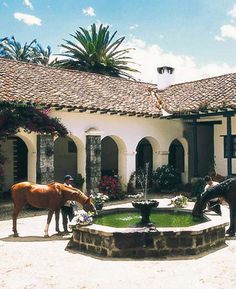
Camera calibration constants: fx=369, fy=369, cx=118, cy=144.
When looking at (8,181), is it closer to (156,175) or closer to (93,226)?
(156,175)

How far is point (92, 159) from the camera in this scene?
15.0m

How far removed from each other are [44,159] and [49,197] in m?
4.47

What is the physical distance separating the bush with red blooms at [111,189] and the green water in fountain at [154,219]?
4.98 metres

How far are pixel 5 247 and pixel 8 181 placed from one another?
30.3 ft

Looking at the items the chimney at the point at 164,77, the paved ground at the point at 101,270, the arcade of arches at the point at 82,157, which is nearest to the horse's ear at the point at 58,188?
the paved ground at the point at 101,270

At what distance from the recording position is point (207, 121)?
17422 millimetres

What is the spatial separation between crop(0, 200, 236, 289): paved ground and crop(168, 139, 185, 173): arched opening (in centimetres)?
1163

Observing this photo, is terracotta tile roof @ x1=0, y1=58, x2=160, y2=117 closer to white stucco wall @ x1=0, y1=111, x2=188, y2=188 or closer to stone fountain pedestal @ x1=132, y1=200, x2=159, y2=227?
white stucco wall @ x1=0, y1=111, x2=188, y2=188

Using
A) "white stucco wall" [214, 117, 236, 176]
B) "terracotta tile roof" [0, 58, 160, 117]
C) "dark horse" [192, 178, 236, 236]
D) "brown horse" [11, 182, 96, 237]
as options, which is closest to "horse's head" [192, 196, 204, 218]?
"dark horse" [192, 178, 236, 236]

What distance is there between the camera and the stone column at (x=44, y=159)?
43.6 feet

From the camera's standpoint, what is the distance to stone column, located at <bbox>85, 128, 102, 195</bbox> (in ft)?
48.9

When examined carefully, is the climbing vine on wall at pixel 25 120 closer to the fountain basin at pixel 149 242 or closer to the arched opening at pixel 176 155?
the fountain basin at pixel 149 242

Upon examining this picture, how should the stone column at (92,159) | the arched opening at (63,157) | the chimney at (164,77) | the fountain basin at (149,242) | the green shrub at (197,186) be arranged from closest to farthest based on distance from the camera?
the fountain basin at (149,242) < the stone column at (92,159) < the green shrub at (197,186) < the arched opening at (63,157) < the chimney at (164,77)

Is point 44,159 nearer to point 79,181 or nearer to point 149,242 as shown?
point 79,181
